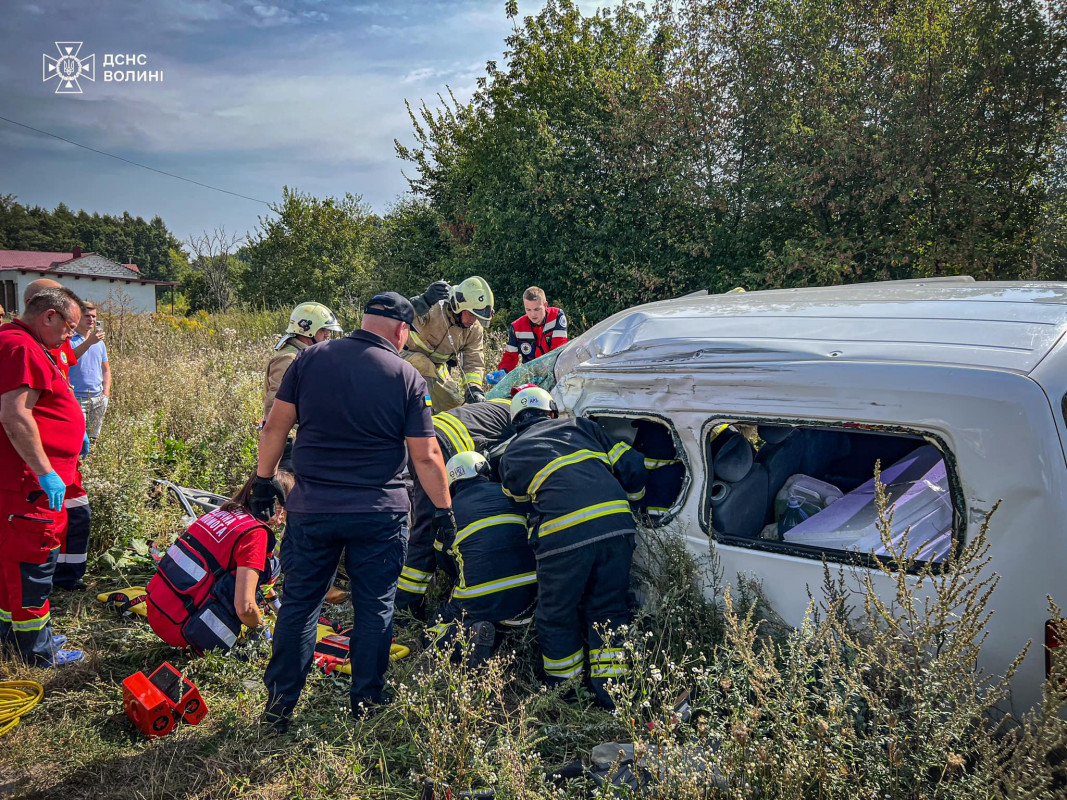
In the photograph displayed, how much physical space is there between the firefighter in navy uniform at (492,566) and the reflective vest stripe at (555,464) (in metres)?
0.28

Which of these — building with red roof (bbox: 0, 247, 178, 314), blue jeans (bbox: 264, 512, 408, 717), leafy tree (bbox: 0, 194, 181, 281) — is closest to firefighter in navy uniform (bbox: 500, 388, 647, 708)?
blue jeans (bbox: 264, 512, 408, 717)

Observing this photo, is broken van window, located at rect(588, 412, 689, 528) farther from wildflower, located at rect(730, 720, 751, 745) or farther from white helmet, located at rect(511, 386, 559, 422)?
wildflower, located at rect(730, 720, 751, 745)

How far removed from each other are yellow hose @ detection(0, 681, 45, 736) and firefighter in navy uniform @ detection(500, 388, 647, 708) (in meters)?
2.54

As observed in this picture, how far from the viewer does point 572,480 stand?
3318 mm

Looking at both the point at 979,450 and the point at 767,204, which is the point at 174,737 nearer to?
the point at 979,450

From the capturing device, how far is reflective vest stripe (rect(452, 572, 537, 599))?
353 cm

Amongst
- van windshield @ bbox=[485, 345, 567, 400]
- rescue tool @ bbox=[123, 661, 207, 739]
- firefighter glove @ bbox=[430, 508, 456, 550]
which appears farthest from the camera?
van windshield @ bbox=[485, 345, 567, 400]

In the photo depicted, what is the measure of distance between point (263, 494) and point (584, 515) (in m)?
1.75

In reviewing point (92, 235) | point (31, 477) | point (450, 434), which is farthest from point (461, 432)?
point (92, 235)

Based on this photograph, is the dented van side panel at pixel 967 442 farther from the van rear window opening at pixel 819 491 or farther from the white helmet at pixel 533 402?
the white helmet at pixel 533 402

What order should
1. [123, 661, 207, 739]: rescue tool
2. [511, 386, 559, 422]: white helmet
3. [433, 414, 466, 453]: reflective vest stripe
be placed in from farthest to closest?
[433, 414, 466, 453]: reflective vest stripe
[511, 386, 559, 422]: white helmet
[123, 661, 207, 739]: rescue tool

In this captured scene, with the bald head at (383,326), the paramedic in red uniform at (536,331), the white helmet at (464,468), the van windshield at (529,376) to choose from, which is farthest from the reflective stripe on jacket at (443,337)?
the bald head at (383,326)

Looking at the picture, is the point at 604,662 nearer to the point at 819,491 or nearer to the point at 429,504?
the point at 819,491

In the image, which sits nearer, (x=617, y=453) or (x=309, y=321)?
(x=617, y=453)
